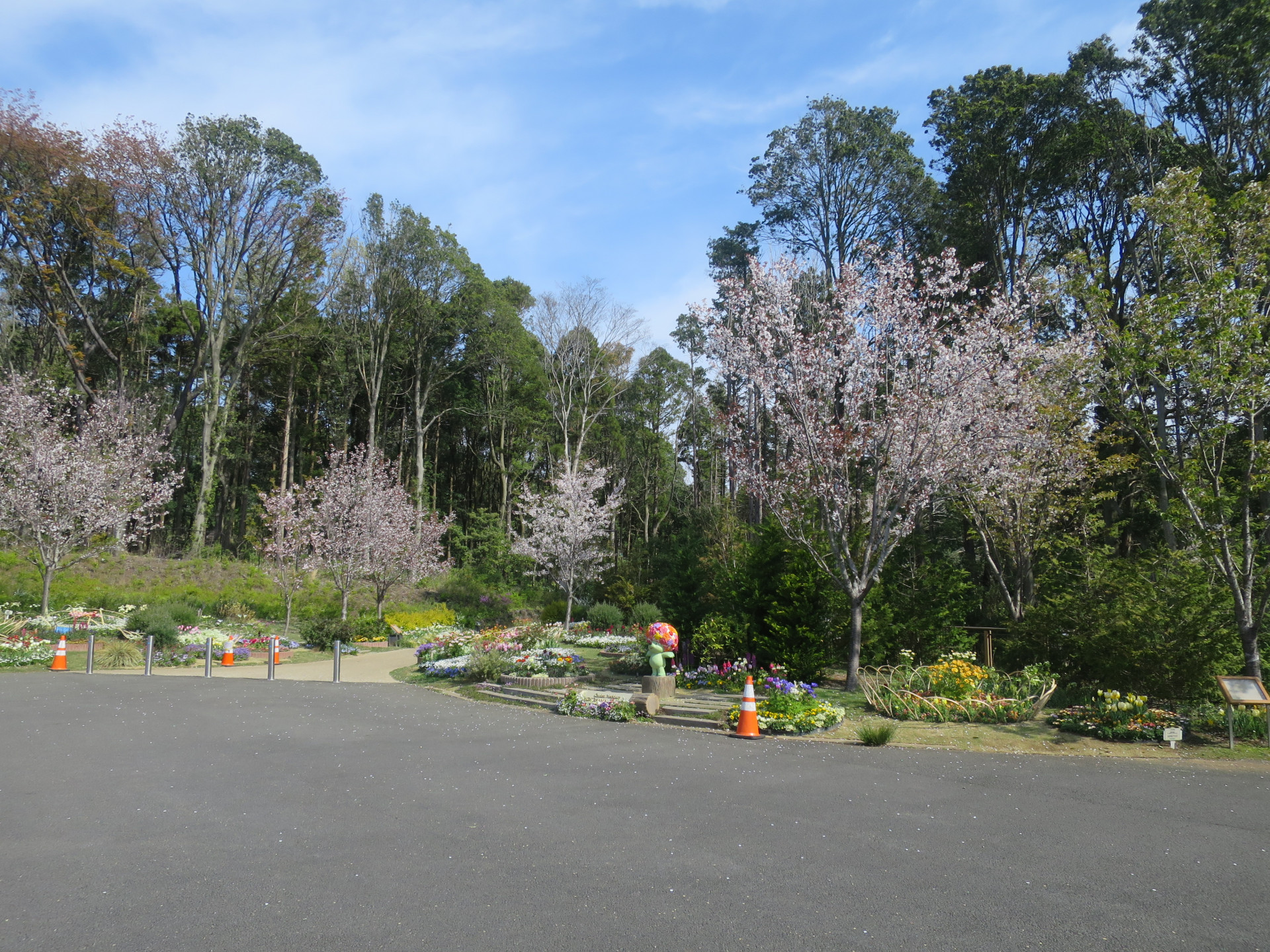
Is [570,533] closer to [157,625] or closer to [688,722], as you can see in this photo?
[157,625]

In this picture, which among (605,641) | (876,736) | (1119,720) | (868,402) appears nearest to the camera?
(876,736)

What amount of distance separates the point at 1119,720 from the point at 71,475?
27.0 meters

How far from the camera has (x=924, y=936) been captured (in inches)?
150

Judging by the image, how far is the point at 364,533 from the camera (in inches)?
925

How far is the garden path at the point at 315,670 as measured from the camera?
15.8m

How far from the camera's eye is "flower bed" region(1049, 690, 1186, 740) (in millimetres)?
9234

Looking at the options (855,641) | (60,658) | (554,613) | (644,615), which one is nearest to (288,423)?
(554,613)

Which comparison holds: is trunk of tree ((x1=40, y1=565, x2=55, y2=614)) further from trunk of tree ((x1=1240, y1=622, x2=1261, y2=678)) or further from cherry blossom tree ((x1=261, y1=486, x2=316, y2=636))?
trunk of tree ((x1=1240, y1=622, x2=1261, y2=678))

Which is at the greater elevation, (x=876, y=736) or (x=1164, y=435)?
(x=1164, y=435)

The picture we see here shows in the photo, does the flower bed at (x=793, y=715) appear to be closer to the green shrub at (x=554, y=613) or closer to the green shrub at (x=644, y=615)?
the green shrub at (x=644, y=615)

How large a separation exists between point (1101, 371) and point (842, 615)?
6.05 metres

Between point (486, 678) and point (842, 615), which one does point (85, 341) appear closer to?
point (486, 678)

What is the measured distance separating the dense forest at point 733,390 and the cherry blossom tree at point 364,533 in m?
5.23

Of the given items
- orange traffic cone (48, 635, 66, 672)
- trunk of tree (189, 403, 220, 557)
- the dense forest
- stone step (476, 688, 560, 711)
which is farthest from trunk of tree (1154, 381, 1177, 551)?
trunk of tree (189, 403, 220, 557)
